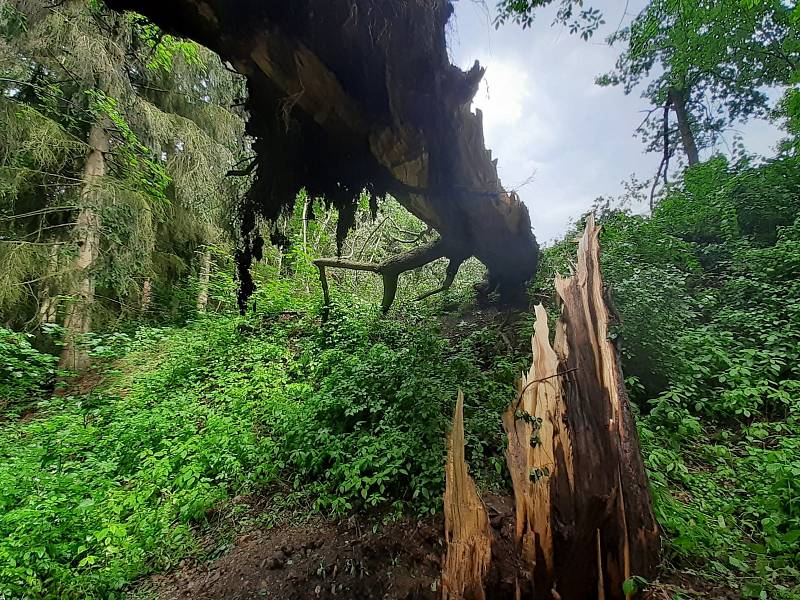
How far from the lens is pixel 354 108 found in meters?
2.65

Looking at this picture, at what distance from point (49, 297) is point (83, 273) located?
60cm

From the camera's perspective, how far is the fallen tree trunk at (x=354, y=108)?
6.93ft

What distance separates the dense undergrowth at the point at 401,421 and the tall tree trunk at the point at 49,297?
1126mm

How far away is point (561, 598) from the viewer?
5.35ft

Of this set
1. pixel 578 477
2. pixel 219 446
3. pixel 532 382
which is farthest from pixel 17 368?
pixel 578 477

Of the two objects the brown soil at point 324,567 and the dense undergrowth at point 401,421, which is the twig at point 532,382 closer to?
the dense undergrowth at point 401,421

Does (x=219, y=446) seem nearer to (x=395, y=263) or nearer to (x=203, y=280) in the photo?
(x=395, y=263)

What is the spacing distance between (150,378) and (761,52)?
15.6 meters

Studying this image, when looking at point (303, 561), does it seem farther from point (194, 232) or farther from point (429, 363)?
point (194, 232)

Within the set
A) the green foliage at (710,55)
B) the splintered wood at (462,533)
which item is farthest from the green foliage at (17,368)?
the green foliage at (710,55)

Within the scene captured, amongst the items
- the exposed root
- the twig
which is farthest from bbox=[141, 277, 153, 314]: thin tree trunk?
the twig

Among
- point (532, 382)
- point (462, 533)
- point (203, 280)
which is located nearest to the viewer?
point (462, 533)

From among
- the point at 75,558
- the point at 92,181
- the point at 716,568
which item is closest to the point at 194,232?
the point at 92,181

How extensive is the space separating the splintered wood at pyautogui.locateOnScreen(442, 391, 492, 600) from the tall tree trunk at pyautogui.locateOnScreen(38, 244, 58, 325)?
691 centimetres
